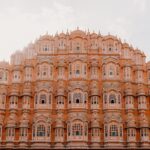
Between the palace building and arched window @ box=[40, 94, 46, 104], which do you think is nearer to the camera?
the palace building

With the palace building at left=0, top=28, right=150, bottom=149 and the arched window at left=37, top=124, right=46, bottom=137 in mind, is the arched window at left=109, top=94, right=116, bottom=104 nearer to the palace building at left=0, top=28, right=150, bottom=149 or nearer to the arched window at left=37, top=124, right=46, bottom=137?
the palace building at left=0, top=28, right=150, bottom=149

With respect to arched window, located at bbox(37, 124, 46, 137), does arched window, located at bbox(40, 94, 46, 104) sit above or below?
above

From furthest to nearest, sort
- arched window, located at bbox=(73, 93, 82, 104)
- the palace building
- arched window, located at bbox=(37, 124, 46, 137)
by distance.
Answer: arched window, located at bbox=(73, 93, 82, 104) < arched window, located at bbox=(37, 124, 46, 137) < the palace building

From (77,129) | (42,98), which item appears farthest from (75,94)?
(77,129)

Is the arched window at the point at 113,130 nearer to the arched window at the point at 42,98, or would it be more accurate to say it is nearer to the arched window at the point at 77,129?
the arched window at the point at 77,129

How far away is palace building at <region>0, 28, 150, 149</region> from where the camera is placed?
3631cm

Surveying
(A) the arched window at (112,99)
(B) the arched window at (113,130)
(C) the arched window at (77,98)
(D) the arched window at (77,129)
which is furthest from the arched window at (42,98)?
(B) the arched window at (113,130)

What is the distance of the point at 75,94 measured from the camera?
1490 inches

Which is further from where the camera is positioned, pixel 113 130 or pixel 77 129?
pixel 113 130

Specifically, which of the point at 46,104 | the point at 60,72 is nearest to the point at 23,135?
the point at 46,104

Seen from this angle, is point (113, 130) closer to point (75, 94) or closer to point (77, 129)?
point (77, 129)

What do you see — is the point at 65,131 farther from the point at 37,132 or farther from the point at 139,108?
the point at 139,108

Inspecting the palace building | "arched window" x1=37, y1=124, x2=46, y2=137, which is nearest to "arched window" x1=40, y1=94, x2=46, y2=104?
the palace building

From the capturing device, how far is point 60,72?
1534 inches
